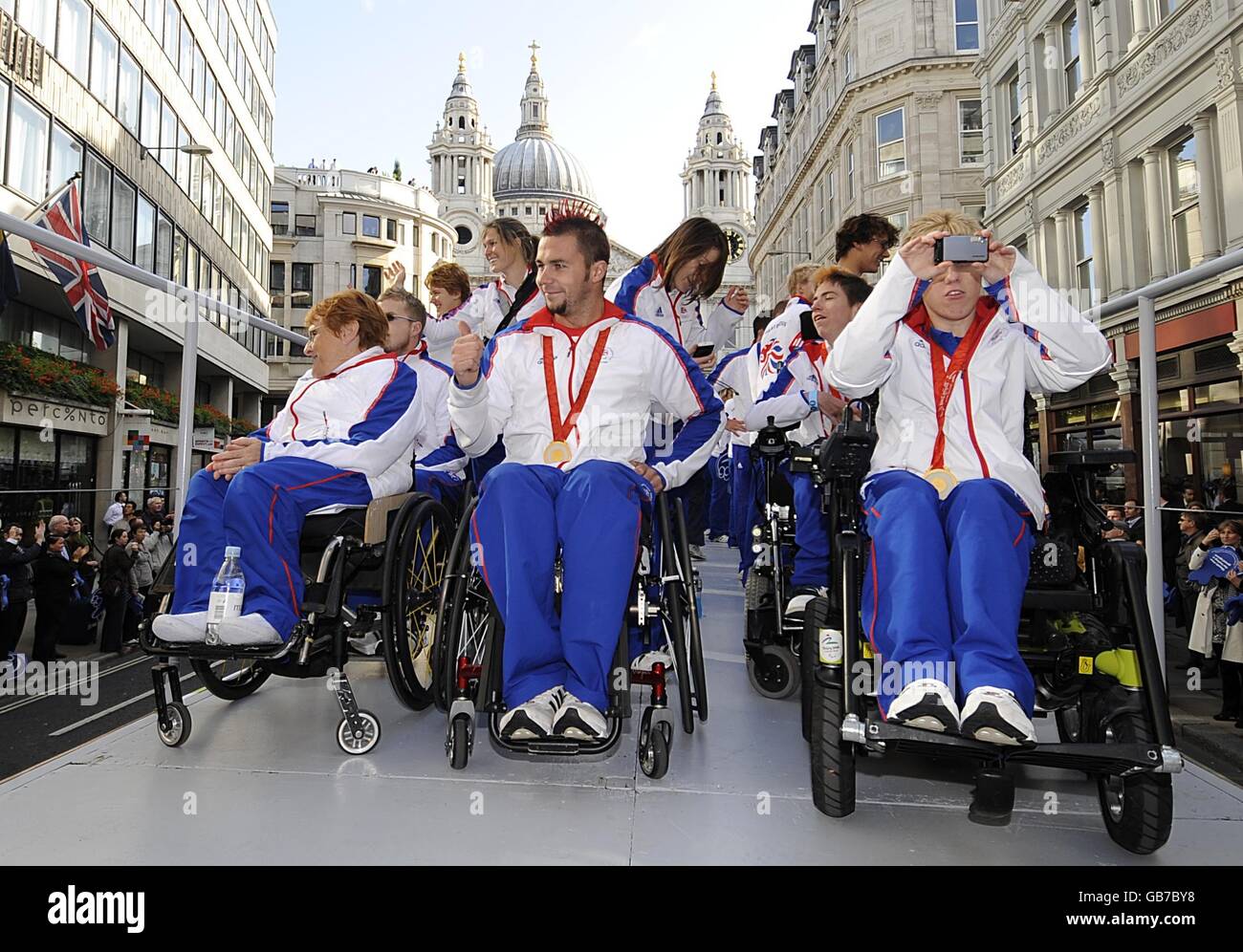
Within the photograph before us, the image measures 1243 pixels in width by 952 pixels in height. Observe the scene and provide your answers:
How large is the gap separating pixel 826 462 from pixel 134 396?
1716 cm

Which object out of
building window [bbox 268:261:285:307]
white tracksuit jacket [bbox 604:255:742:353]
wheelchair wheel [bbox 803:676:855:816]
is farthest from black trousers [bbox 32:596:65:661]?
building window [bbox 268:261:285:307]

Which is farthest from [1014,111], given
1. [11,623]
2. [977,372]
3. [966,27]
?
[11,623]

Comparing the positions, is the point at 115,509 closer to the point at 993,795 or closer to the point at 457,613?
the point at 457,613

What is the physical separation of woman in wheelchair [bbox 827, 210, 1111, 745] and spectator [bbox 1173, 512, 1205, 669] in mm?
2122

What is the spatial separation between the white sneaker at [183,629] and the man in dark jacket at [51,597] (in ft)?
19.8

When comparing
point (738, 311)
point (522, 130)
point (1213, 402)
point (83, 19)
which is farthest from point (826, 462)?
point (522, 130)

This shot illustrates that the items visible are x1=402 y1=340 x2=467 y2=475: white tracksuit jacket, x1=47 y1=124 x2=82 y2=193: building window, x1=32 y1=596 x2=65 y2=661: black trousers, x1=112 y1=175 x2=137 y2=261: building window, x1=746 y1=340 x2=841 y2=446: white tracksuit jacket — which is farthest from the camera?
x1=112 y1=175 x2=137 y2=261: building window

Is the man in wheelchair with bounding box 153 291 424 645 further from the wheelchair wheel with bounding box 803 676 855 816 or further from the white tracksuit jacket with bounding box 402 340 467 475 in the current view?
the wheelchair wheel with bounding box 803 676 855 816

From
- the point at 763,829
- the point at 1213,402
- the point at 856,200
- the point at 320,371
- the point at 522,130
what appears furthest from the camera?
the point at 522,130

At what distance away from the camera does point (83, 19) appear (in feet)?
50.5

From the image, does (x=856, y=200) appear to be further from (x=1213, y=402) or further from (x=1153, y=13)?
(x=1213, y=402)

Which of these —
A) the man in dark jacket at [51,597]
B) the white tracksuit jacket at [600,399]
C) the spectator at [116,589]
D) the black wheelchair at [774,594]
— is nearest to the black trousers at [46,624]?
the man in dark jacket at [51,597]

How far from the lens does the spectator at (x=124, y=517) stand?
6.20 metres

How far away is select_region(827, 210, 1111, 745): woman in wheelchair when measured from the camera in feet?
6.24
